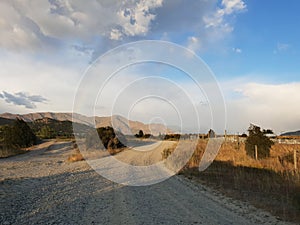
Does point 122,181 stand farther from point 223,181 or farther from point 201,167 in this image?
point 201,167

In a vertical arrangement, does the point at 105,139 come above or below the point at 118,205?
above

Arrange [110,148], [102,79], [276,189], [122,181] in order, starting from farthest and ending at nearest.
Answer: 1. [110,148]
2. [102,79]
3. [122,181]
4. [276,189]

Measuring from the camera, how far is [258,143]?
69.8 feet

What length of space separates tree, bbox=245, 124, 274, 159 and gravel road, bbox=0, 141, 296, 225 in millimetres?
11431

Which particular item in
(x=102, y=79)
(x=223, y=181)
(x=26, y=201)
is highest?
(x=102, y=79)

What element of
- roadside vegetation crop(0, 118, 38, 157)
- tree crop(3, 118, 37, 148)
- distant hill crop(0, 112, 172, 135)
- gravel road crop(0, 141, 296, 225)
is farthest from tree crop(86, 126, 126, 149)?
gravel road crop(0, 141, 296, 225)

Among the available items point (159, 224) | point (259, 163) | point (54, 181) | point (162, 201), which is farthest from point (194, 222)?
point (259, 163)

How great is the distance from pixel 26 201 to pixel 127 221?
347 cm

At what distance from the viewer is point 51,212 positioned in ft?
22.7

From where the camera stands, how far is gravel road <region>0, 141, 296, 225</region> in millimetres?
6480

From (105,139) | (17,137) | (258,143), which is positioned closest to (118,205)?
(258,143)

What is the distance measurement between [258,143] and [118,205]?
1599cm

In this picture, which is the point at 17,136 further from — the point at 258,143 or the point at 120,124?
the point at 258,143

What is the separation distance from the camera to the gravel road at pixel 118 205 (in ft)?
21.3
